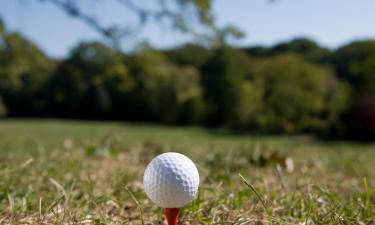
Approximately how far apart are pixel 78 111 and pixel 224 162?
152 ft

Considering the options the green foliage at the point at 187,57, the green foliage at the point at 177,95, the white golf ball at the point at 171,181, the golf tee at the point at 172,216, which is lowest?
the golf tee at the point at 172,216

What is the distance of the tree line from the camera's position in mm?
19814

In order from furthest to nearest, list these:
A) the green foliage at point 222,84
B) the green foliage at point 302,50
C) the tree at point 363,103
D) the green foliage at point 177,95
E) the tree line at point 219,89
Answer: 1. the green foliage at point 302,50
2. the green foliage at point 177,95
3. the green foliage at point 222,84
4. the tree at point 363,103
5. the tree line at point 219,89

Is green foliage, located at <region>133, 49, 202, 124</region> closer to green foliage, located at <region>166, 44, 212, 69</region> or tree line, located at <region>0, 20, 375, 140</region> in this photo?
tree line, located at <region>0, 20, 375, 140</region>

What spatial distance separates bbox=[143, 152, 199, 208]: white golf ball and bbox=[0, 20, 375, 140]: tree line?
6.20 metres

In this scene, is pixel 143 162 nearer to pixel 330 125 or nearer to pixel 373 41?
pixel 330 125

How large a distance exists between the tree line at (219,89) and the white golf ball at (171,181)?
6195mm

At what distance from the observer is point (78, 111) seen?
154 ft

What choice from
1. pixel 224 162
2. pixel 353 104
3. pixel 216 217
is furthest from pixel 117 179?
pixel 353 104

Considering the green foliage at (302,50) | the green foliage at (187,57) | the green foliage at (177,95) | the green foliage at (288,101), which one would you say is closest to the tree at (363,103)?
the green foliage at (288,101)

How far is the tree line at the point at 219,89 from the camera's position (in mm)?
19814

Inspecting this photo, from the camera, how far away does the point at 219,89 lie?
34.7 metres

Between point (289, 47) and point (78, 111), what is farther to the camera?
point (78, 111)

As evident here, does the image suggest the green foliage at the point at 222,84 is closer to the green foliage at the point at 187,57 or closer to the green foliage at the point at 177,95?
the green foliage at the point at 177,95
